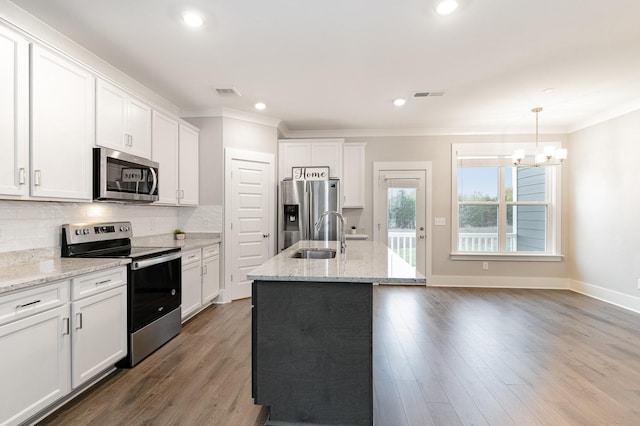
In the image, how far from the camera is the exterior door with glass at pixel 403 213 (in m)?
5.18

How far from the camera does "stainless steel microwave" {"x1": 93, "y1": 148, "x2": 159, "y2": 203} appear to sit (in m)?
2.40

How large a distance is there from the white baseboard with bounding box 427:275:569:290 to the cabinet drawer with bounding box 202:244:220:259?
11.5ft

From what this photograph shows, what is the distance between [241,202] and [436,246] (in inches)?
130

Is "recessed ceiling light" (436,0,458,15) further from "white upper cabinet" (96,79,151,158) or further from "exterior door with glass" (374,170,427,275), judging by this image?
"exterior door with glass" (374,170,427,275)

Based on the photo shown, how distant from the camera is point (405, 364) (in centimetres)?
244

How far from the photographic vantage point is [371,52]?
2672 millimetres

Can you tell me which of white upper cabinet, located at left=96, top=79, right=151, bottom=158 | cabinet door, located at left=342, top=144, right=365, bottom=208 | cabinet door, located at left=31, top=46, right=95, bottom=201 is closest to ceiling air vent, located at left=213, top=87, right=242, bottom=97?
white upper cabinet, located at left=96, top=79, right=151, bottom=158

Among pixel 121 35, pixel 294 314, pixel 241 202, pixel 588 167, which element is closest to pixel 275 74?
pixel 121 35

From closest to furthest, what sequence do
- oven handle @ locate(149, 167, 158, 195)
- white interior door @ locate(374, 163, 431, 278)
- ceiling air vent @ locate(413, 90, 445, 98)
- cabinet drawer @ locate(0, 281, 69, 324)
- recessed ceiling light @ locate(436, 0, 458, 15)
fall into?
cabinet drawer @ locate(0, 281, 69, 324) → recessed ceiling light @ locate(436, 0, 458, 15) → oven handle @ locate(149, 167, 158, 195) → ceiling air vent @ locate(413, 90, 445, 98) → white interior door @ locate(374, 163, 431, 278)

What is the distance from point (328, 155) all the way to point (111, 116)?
9.57 feet

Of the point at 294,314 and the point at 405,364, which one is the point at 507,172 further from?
the point at 294,314

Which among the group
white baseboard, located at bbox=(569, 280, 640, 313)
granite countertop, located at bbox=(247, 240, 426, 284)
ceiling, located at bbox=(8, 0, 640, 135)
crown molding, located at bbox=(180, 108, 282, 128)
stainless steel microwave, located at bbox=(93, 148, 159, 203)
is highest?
ceiling, located at bbox=(8, 0, 640, 135)

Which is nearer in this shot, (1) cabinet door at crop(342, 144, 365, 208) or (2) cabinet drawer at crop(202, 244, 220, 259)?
(2) cabinet drawer at crop(202, 244, 220, 259)

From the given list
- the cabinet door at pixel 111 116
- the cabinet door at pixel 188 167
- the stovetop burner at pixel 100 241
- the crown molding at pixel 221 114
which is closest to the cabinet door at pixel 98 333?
the stovetop burner at pixel 100 241
